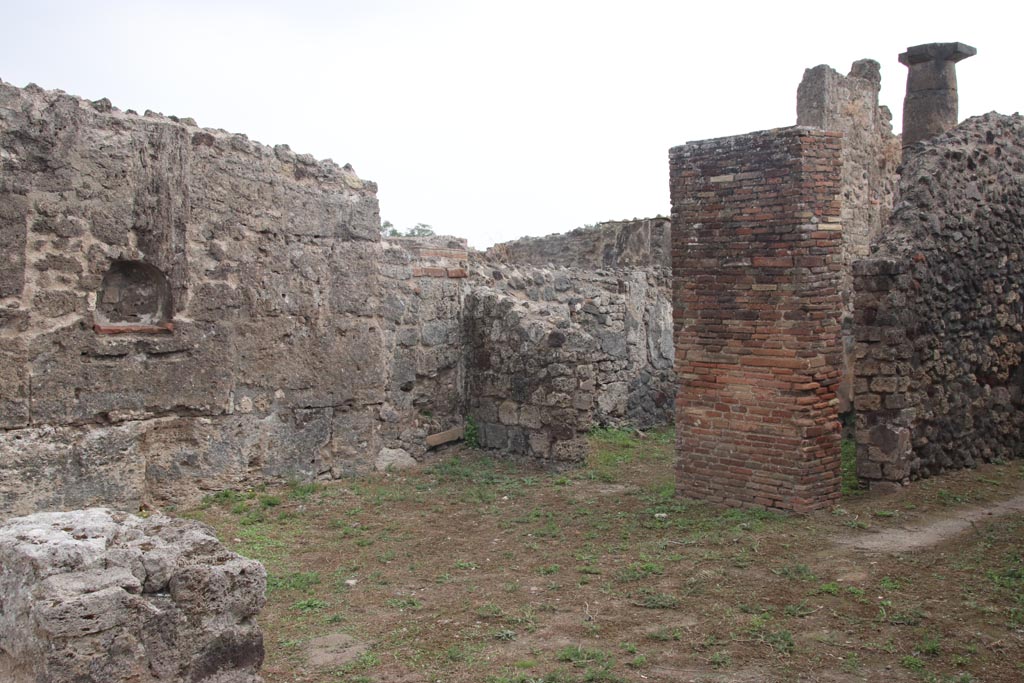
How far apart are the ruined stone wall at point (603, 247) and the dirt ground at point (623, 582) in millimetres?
6188

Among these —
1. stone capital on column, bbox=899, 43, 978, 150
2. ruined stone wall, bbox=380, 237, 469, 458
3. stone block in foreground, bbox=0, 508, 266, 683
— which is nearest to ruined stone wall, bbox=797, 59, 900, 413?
stone capital on column, bbox=899, 43, 978, 150

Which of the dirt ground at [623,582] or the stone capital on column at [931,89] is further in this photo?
the stone capital on column at [931,89]

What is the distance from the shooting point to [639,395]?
1206 cm

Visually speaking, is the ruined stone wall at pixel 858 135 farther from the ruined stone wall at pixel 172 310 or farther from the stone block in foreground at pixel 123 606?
the stone block in foreground at pixel 123 606

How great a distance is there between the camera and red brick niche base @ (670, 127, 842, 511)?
727 cm

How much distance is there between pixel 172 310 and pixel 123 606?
14.8ft

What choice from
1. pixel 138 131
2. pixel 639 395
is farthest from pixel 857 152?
pixel 138 131

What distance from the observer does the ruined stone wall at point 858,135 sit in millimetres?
17719

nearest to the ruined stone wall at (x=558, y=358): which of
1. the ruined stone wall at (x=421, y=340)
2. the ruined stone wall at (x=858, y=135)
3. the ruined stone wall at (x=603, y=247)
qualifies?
the ruined stone wall at (x=421, y=340)

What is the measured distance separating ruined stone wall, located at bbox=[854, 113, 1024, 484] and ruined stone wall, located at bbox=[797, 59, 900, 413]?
762 centimetres

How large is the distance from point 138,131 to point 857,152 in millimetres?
Result: 14856

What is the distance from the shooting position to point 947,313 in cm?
870

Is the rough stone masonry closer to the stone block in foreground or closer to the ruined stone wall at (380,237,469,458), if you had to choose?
the ruined stone wall at (380,237,469,458)

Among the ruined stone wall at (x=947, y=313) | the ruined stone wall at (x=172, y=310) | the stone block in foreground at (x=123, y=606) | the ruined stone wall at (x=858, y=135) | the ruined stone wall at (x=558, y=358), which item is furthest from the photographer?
the ruined stone wall at (x=858, y=135)
